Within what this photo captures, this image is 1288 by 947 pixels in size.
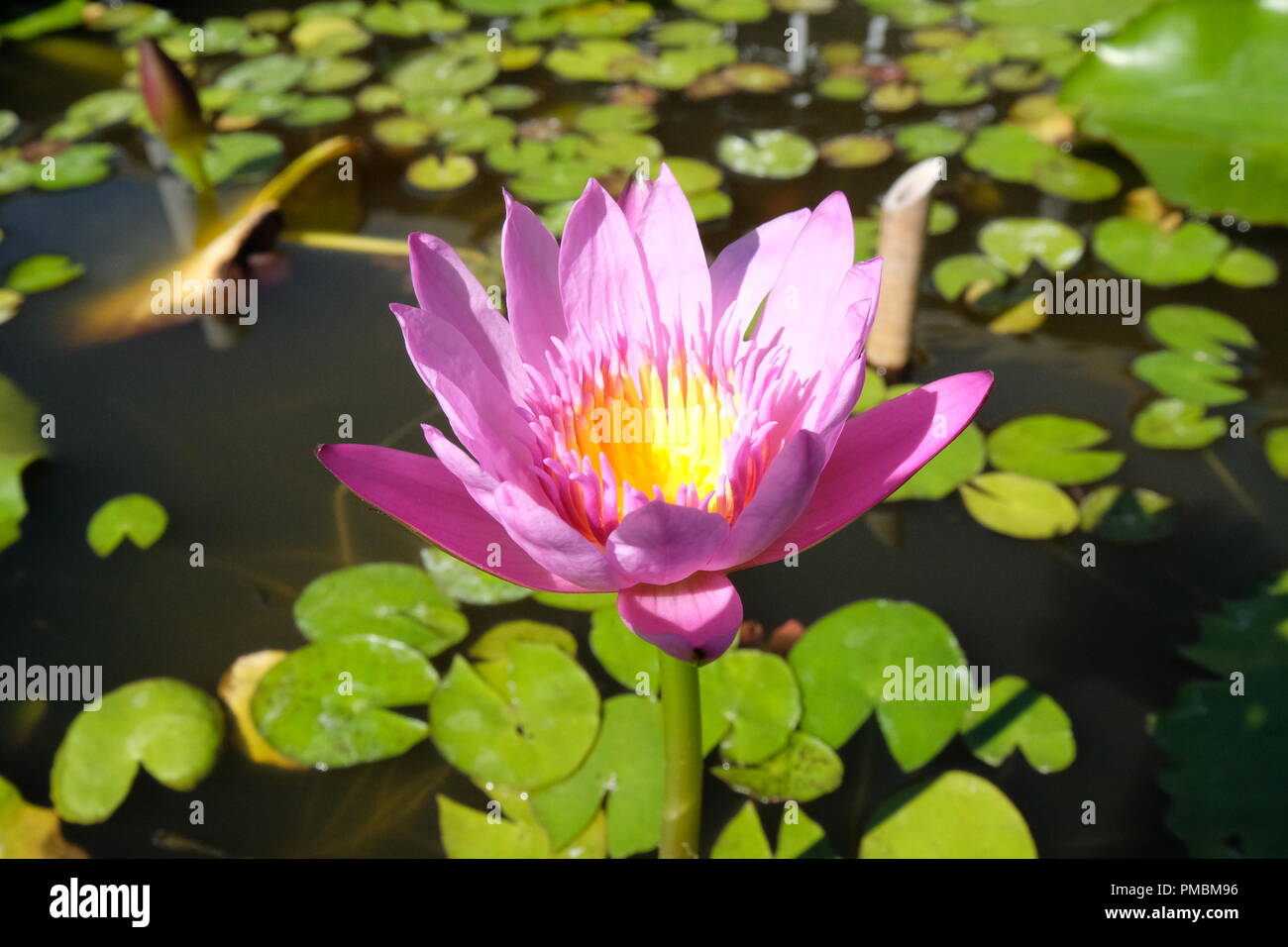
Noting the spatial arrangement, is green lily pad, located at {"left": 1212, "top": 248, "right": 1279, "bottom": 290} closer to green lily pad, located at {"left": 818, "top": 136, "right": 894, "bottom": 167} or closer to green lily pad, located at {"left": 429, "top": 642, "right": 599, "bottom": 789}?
green lily pad, located at {"left": 818, "top": 136, "right": 894, "bottom": 167}

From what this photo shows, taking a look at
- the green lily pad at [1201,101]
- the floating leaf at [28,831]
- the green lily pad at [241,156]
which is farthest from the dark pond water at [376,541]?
the green lily pad at [241,156]

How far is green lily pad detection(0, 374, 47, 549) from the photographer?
1.89 metres

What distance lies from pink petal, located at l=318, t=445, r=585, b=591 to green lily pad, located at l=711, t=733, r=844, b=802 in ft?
1.93

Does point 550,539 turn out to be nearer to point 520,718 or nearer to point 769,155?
point 520,718

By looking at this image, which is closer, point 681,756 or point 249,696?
point 681,756

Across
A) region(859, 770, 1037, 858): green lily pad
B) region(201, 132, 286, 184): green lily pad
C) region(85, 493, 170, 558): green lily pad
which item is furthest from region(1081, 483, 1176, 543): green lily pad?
region(201, 132, 286, 184): green lily pad

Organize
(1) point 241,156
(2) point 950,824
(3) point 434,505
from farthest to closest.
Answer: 1. (1) point 241,156
2. (2) point 950,824
3. (3) point 434,505

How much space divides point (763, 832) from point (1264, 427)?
136cm

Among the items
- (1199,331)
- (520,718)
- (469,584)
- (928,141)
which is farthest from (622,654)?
(928,141)

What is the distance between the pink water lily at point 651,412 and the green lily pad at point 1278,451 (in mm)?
1199

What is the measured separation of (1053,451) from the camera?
6.30ft

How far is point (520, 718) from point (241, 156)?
2.15 meters

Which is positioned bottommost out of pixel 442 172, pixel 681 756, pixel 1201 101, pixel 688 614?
pixel 681 756
